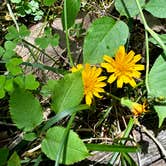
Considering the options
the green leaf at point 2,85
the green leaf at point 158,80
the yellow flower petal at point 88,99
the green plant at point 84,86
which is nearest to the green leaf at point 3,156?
the green plant at point 84,86

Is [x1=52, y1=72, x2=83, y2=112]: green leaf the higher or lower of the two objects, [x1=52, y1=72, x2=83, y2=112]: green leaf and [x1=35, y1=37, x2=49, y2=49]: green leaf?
the lower

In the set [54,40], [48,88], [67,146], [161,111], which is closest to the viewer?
[67,146]

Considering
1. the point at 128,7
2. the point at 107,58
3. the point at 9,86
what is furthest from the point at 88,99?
the point at 128,7

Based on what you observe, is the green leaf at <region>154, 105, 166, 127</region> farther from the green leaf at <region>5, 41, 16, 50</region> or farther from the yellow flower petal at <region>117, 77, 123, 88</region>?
the green leaf at <region>5, 41, 16, 50</region>

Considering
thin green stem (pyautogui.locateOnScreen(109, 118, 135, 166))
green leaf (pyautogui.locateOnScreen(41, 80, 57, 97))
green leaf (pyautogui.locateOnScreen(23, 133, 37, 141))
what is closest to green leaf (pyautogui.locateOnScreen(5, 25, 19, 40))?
green leaf (pyautogui.locateOnScreen(41, 80, 57, 97))

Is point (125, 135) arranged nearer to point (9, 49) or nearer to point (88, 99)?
point (88, 99)

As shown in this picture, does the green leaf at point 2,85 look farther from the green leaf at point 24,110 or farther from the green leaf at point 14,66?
the green leaf at point 24,110
